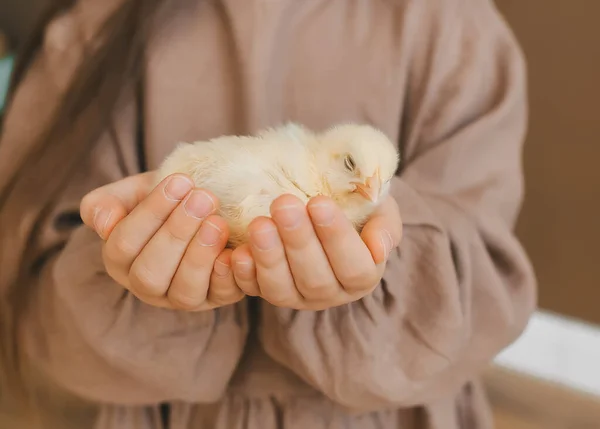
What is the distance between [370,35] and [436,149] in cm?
15

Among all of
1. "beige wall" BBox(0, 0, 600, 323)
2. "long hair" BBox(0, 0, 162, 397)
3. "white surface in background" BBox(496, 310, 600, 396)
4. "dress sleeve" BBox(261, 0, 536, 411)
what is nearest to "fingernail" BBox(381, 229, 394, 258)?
"dress sleeve" BBox(261, 0, 536, 411)

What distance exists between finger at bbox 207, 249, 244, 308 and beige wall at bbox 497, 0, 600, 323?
1046 millimetres

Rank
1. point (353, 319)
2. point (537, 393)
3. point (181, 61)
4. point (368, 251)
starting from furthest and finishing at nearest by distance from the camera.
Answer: point (537, 393) < point (181, 61) < point (353, 319) < point (368, 251)

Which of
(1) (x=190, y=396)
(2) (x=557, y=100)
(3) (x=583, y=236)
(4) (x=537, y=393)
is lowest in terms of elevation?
(4) (x=537, y=393)

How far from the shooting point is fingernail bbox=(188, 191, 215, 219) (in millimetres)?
416

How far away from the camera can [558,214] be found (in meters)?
1.37

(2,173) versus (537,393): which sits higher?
(2,173)

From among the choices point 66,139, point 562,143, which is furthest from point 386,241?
point 562,143

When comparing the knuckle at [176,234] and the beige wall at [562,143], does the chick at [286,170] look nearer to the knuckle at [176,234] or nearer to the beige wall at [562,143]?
the knuckle at [176,234]

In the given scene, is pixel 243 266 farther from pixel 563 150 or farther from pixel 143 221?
pixel 563 150

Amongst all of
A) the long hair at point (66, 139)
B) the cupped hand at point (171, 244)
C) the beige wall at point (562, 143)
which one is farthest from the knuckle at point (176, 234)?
the beige wall at point (562, 143)

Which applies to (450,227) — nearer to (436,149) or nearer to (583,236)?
(436,149)

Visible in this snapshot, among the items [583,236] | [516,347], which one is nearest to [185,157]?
[583,236]

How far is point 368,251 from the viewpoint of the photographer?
0.43m
